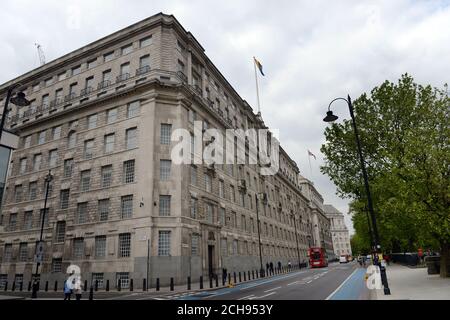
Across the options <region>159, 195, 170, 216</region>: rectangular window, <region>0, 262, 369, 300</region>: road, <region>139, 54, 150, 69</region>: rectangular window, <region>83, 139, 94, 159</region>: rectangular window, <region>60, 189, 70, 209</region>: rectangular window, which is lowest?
<region>0, 262, 369, 300</region>: road

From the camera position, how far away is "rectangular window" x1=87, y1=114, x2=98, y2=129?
37.8 meters

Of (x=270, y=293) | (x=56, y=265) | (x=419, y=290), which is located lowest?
(x=270, y=293)

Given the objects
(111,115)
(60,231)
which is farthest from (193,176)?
(60,231)

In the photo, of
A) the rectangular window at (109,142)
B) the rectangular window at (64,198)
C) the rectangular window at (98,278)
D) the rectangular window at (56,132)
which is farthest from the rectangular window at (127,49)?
the rectangular window at (98,278)

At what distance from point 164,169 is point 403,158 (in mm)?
21786

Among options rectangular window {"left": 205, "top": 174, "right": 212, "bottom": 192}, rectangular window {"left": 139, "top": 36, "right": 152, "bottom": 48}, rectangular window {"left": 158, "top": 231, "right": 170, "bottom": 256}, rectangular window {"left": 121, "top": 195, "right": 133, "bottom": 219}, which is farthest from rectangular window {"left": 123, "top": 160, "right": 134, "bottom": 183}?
rectangular window {"left": 139, "top": 36, "right": 152, "bottom": 48}

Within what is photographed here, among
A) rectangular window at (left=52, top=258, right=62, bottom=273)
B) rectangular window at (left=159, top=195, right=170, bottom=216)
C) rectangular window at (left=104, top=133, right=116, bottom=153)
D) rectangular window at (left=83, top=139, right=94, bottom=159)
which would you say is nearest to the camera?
rectangular window at (left=159, top=195, right=170, bottom=216)

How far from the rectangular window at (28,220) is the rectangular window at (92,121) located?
1289 cm

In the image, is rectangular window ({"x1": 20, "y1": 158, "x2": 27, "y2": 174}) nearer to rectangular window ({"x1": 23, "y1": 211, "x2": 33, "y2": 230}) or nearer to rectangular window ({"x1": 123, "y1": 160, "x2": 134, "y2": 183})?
rectangular window ({"x1": 23, "y1": 211, "x2": 33, "y2": 230})

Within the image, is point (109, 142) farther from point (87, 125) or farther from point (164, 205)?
point (164, 205)

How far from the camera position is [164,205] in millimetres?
31234

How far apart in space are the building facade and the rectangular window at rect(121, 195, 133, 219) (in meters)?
174

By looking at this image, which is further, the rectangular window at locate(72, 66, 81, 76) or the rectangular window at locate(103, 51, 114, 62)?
the rectangular window at locate(72, 66, 81, 76)

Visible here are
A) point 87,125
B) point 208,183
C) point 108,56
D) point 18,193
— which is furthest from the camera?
point 18,193
